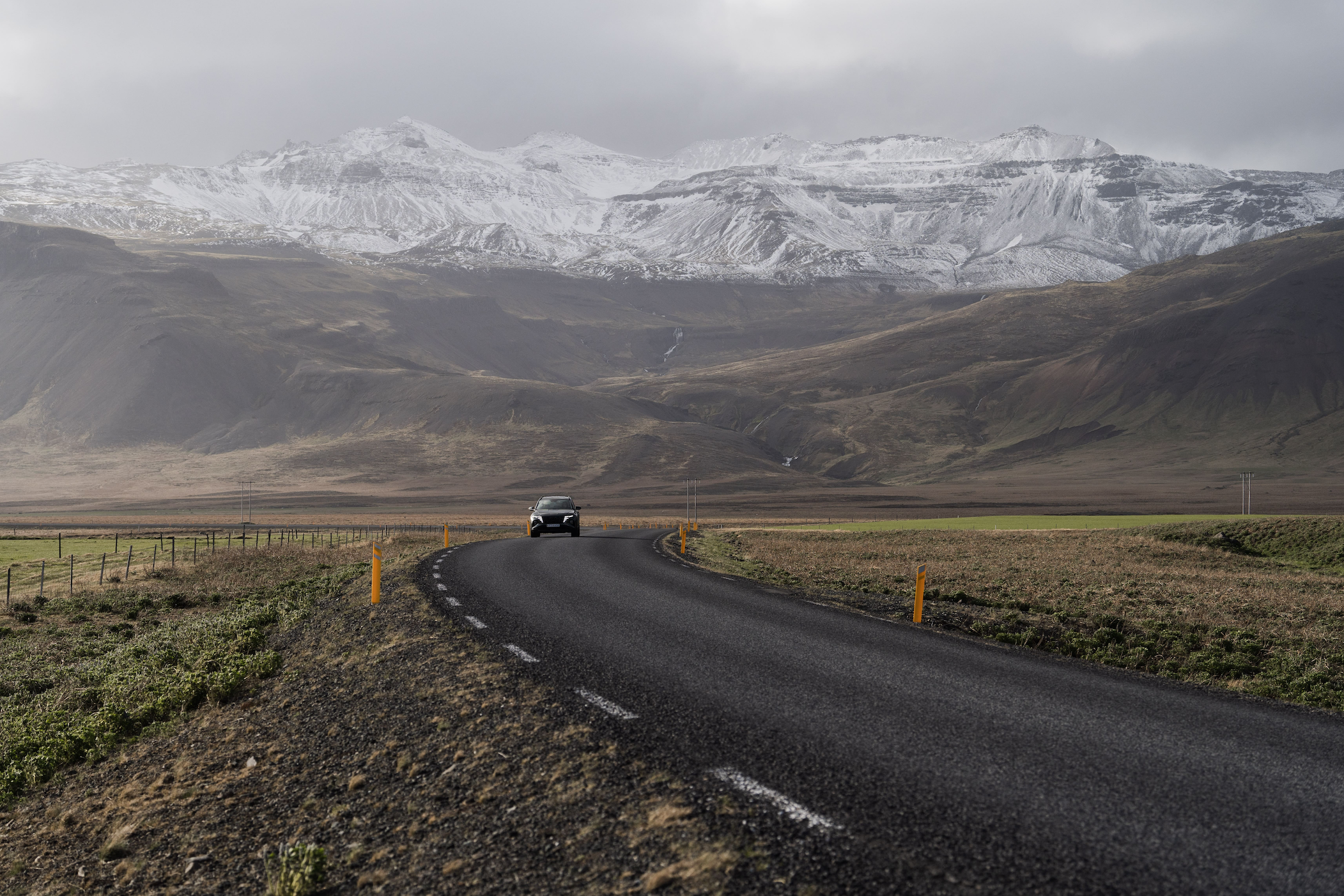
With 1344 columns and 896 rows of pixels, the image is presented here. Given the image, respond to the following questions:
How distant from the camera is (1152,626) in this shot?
15977 mm

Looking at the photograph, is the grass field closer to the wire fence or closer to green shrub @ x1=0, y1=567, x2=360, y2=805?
the wire fence

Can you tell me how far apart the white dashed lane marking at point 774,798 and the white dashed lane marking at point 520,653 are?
202 inches

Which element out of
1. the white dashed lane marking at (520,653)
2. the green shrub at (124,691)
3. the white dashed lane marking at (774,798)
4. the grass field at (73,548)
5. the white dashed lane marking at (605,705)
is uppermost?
the white dashed lane marking at (774,798)

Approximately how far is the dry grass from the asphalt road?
6.77 feet

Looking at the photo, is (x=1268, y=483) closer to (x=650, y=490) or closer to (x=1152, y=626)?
(x=650, y=490)

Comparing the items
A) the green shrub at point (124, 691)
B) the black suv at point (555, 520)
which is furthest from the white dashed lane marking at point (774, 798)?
the black suv at point (555, 520)

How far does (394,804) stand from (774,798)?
11.1 feet

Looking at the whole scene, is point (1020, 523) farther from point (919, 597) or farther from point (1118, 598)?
point (919, 597)

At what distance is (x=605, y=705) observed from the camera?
9.50m

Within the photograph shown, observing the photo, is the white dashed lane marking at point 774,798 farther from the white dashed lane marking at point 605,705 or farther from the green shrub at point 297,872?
the green shrub at point 297,872

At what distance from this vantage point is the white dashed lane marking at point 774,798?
20.6 feet

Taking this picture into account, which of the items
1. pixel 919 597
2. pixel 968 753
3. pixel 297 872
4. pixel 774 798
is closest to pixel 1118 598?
pixel 919 597

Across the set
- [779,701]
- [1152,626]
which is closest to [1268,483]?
[1152,626]

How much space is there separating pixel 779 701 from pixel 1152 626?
9694mm
